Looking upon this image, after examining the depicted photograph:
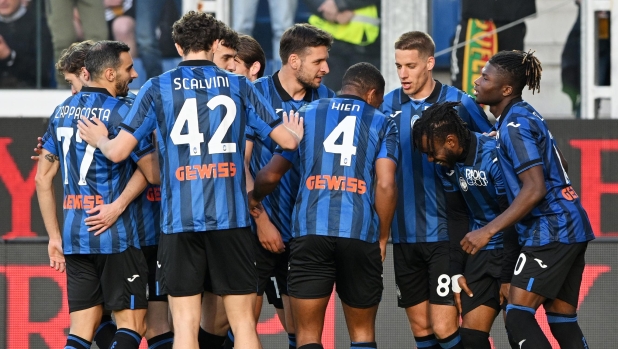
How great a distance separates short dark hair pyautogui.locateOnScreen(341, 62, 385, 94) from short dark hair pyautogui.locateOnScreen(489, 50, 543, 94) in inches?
28.1

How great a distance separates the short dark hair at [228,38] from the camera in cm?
573

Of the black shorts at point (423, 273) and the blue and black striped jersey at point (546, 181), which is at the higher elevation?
the blue and black striped jersey at point (546, 181)

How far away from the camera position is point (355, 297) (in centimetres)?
582

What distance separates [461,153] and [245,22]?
274 inches

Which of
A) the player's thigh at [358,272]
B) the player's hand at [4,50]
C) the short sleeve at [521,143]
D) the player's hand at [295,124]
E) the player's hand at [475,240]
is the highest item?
the player's hand at [4,50]

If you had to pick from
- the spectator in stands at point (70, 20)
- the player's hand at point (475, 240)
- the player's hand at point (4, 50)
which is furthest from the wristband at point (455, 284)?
the player's hand at point (4, 50)

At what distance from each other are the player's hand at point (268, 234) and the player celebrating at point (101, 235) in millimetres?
731

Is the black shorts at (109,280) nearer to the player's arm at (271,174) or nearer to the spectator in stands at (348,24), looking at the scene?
the player's arm at (271,174)

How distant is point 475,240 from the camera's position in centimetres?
573

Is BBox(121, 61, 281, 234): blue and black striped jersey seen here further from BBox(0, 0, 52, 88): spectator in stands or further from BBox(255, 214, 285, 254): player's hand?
BBox(0, 0, 52, 88): spectator in stands

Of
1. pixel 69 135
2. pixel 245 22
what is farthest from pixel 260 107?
pixel 245 22

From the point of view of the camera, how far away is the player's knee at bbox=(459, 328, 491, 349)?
6.06 meters

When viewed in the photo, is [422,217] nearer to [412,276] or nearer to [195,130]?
[412,276]

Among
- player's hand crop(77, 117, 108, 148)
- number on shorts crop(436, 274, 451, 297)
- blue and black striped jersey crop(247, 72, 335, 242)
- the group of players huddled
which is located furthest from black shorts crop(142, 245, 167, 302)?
number on shorts crop(436, 274, 451, 297)
